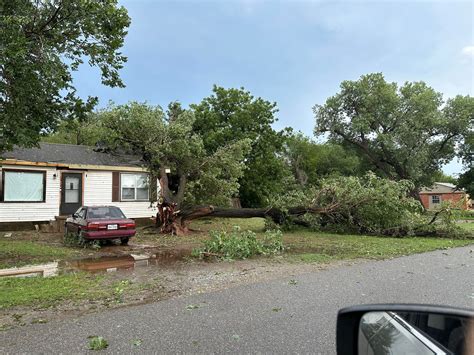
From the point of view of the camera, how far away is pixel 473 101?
116 ft

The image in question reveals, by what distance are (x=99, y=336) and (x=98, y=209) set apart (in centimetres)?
909

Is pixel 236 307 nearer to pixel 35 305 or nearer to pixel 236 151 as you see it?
pixel 35 305

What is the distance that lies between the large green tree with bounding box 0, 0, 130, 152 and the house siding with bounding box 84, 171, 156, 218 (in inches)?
352

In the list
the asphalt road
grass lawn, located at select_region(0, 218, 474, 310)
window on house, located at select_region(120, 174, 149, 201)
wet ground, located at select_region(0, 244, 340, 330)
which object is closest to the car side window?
grass lawn, located at select_region(0, 218, 474, 310)

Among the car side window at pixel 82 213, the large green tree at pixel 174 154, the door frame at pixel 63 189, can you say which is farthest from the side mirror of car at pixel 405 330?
the door frame at pixel 63 189

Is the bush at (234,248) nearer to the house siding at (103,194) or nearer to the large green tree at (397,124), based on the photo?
the house siding at (103,194)

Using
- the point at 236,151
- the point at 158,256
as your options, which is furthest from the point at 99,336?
the point at 236,151

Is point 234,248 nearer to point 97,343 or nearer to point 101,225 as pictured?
point 101,225

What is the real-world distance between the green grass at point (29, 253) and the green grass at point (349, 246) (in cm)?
640

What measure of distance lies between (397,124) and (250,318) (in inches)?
1382

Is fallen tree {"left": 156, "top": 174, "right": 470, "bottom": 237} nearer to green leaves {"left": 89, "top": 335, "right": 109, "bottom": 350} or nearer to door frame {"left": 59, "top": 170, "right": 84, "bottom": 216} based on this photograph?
door frame {"left": 59, "top": 170, "right": 84, "bottom": 216}

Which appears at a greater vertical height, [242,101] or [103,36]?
[242,101]

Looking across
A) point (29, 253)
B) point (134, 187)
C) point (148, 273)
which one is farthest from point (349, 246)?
point (134, 187)

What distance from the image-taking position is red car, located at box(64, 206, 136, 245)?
1191 centimetres
